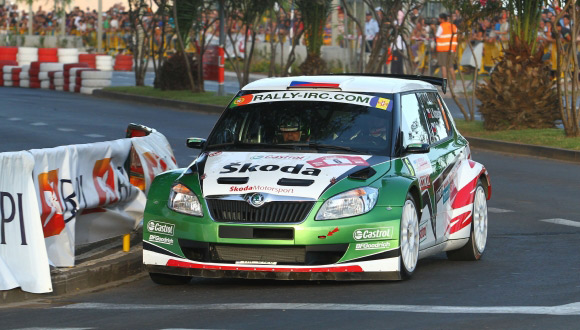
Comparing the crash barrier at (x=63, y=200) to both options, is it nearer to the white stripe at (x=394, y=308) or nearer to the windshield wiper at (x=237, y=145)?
the white stripe at (x=394, y=308)

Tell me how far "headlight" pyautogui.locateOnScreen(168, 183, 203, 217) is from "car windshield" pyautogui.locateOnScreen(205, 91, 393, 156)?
2.76 feet

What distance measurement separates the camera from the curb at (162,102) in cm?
Answer: 2807

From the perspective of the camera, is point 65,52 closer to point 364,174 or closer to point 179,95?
point 179,95

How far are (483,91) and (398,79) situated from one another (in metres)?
13.0

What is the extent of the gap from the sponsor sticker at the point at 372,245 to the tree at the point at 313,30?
70.3 ft

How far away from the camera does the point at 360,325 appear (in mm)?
7191

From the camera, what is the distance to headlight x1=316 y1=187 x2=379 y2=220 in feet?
28.0

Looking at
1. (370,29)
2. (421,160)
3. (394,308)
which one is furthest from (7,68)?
(394,308)

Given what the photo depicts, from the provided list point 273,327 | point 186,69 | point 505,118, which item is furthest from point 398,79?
point 186,69

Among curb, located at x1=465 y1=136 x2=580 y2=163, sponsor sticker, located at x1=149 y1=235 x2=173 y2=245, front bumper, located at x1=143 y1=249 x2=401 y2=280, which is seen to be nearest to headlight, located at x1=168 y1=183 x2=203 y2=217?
sponsor sticker, located at x1=149 y1=235 x2=173 y2=245

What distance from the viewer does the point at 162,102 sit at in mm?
30078

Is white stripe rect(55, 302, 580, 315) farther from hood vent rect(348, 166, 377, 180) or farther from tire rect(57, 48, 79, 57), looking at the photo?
tire rect(57, 48, 79, 57)

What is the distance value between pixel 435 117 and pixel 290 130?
1582 mm

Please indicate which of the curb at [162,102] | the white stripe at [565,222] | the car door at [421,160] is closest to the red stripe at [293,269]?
the car door at [421,160]
